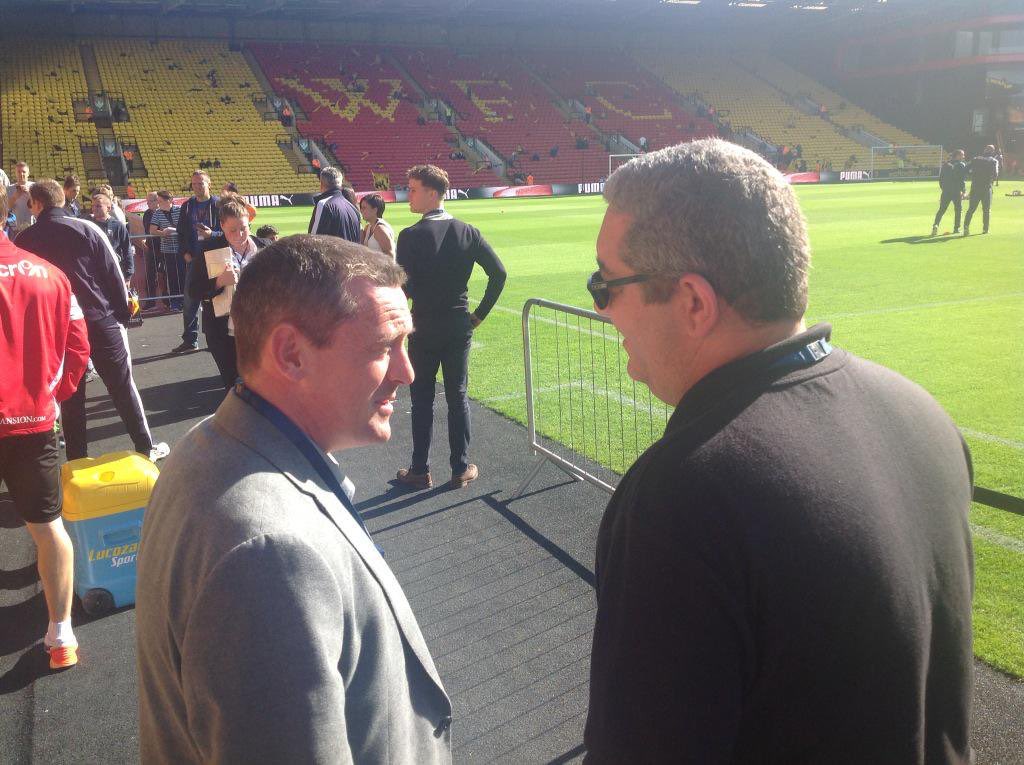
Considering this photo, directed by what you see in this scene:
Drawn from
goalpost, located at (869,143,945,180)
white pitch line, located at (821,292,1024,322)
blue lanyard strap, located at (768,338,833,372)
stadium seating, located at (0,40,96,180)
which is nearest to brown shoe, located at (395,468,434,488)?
blue lanyard strap, located at (768,338,833,372)

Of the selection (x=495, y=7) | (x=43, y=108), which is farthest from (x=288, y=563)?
(x=495, y=7)

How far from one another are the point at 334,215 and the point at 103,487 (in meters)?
4.15

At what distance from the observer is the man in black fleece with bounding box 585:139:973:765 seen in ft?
3.72

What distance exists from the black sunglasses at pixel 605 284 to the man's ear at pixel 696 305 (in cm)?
7

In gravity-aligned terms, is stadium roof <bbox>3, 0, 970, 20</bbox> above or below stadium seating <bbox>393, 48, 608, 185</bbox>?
above

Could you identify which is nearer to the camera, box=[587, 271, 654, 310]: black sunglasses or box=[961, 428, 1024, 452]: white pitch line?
box=[587, 271, 654, 310]: black sunglasses

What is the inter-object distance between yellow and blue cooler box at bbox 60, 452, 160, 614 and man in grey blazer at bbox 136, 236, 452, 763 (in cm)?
Answer: 295

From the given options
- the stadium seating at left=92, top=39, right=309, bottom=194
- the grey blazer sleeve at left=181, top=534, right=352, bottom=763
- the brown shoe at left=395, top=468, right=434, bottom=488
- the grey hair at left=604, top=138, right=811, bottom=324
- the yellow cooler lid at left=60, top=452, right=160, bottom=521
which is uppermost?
the stadium seating at left=92, top=39, right=309, bottom=194

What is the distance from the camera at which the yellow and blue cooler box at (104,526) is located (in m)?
4.10

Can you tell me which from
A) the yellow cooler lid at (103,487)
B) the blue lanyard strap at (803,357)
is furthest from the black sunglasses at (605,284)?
the yellow cooler lid at (103,487)

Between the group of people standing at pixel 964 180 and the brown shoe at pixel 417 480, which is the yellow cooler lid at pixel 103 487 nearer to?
the brown shoe at pixel 417 480

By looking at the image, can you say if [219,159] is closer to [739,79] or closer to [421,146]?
[421,146]

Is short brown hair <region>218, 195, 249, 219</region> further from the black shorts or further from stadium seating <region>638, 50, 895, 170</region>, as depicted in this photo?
stadium seating <region>638, 50, 895, 170</region>

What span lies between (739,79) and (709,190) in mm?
64972
